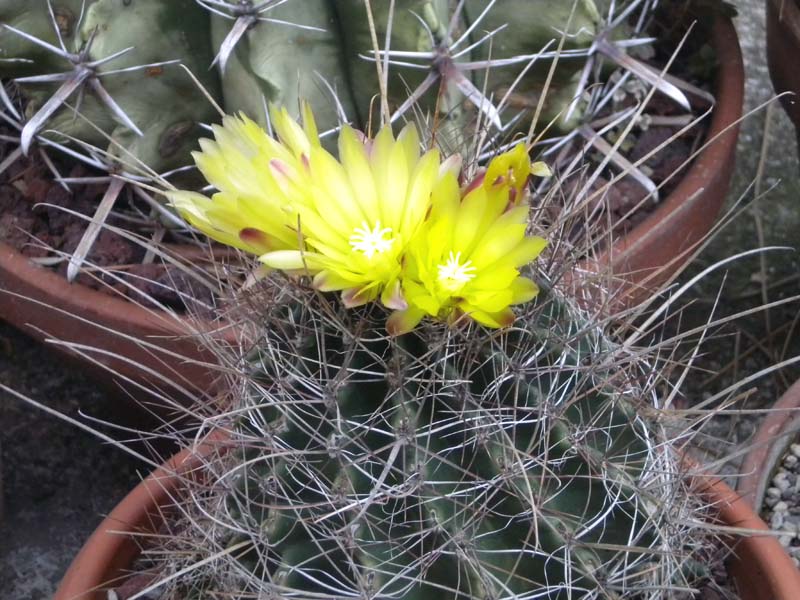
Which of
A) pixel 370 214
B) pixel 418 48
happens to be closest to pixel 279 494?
pixel 370 214

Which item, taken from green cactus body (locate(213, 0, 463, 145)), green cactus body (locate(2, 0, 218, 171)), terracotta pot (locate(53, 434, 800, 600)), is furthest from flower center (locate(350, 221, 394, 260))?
green cactus body (locate(2, 0, 218, 171))

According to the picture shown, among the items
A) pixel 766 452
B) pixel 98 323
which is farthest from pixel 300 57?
pixel 766 452

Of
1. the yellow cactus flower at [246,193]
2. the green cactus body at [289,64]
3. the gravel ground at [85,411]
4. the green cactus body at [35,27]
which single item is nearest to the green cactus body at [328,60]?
the green cactus body at [289,64]

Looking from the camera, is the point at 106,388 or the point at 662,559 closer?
the point at 662,559

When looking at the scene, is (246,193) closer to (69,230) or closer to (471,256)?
(471,256)

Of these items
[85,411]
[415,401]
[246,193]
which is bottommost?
[85,411]

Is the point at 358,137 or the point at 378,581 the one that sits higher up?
the point at 358,137

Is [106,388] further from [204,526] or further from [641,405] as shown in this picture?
[641,405]

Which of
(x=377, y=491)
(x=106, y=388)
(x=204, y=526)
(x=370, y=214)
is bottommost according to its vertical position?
(x=106, y=388)
